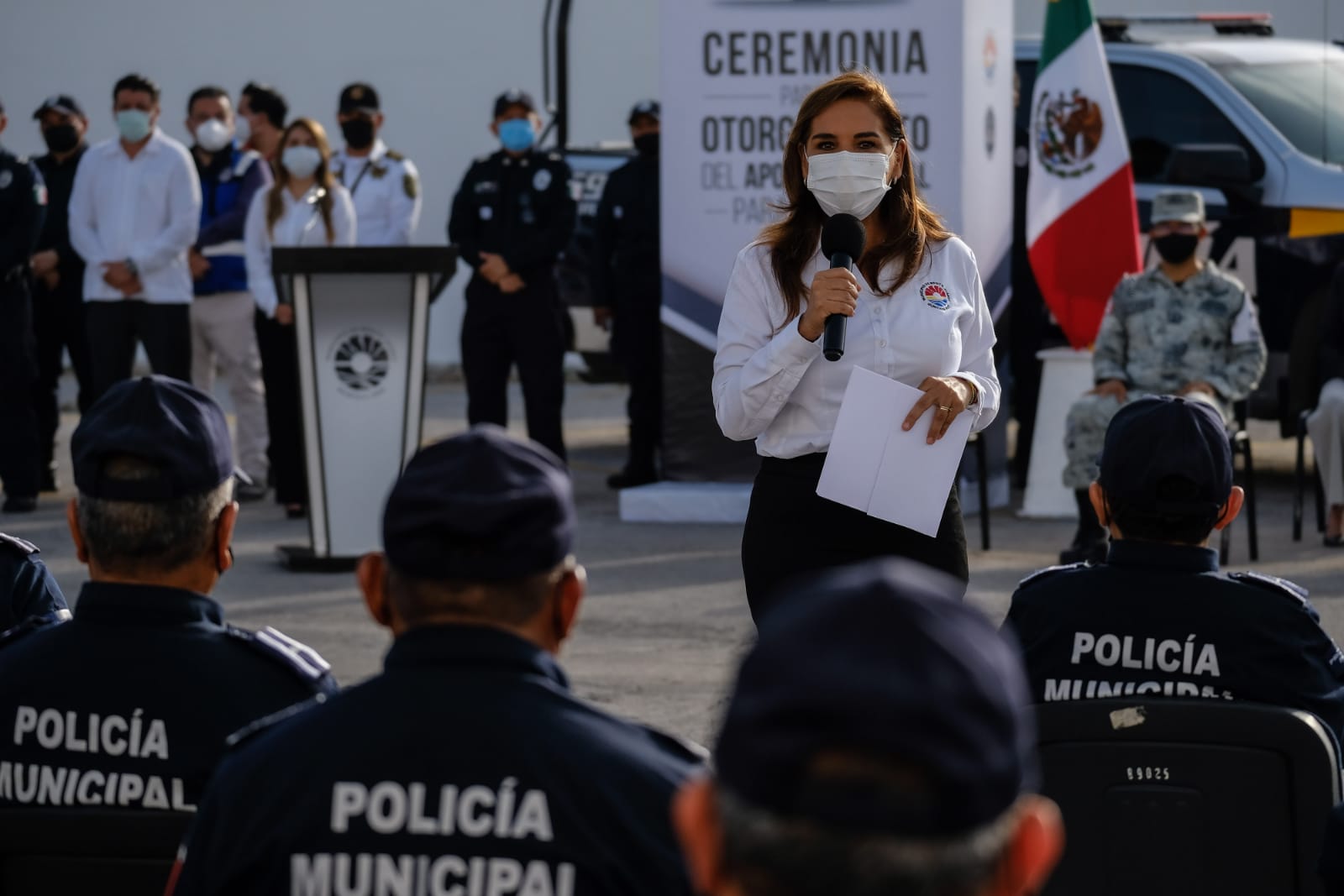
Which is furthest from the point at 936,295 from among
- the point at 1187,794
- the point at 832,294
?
the point at 1187,794

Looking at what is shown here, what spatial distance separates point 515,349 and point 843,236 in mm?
6519

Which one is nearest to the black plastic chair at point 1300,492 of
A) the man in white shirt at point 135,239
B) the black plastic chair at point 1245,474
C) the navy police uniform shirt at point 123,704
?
the black plastic chair at point 1245,474

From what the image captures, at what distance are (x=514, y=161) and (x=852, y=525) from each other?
263 inches

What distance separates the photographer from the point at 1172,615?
10.1ft

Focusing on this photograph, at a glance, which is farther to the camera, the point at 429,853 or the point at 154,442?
the point at 154,442

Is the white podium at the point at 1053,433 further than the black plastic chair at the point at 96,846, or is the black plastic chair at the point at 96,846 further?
the white podium at the point at 1053,433

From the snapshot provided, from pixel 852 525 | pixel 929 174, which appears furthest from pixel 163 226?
pixel 852 525

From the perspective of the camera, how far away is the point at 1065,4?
991 centimetres

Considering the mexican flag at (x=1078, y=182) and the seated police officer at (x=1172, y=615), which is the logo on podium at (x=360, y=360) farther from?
the seated police officer at (x=1172, y=615)

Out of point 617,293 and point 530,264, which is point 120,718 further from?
point 617,293

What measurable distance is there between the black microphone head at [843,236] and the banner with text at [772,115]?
546 cm

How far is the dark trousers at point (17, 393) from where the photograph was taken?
1005 cm

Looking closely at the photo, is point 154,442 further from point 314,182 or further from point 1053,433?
point 1053,433

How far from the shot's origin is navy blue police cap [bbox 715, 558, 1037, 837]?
4.09 feet
